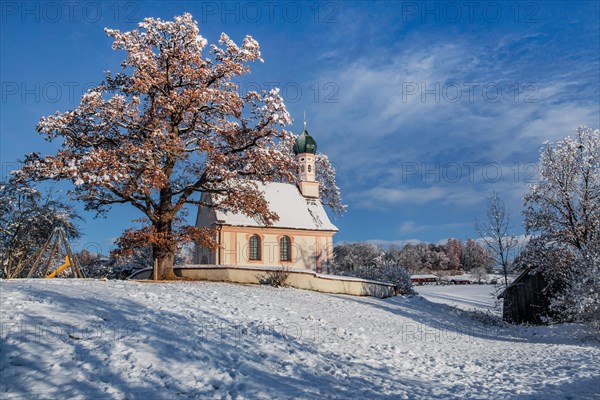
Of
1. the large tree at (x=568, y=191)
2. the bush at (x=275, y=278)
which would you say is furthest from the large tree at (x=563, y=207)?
the bush at (x=275, y=278)

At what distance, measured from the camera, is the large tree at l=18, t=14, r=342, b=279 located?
19141mm

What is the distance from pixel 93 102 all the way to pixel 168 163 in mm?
3969

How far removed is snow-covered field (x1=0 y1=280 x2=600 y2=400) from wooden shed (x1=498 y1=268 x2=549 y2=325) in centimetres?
1225

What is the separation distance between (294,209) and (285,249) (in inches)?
152

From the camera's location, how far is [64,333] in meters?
8.80

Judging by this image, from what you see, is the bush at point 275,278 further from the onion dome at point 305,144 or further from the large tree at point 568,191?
the onion dome at point 305,144

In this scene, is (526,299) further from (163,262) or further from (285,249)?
(163,262)

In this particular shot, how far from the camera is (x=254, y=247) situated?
36188mm

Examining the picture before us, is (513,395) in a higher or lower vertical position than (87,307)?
lower

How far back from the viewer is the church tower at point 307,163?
140 feet

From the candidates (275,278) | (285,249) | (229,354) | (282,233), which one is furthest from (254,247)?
(229,354)

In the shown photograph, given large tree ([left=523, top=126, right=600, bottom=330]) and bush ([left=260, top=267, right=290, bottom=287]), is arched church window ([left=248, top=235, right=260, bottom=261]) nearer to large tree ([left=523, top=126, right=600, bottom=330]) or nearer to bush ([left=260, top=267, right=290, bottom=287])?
bush ([left=260, top=267, right=290, bottom=287])

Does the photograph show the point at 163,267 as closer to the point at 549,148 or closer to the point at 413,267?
the point at 549,148

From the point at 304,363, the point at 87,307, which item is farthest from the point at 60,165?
the point at 304,363
